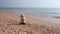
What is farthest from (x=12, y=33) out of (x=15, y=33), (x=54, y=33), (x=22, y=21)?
(x=22, y=21)

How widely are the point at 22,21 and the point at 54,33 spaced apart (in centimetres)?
410

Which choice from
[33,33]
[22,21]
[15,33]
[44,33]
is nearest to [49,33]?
[44,33]

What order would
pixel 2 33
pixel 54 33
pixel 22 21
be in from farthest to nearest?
pixel 22 21 < pixel 54 33 < pixel 2 33

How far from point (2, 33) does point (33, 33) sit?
1838 millimetres

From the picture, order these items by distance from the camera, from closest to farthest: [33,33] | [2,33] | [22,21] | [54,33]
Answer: [2,33], [33,33], [54,33], [22,21]

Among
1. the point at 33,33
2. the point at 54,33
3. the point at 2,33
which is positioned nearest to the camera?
the point at 2,33

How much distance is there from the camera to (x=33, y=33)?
28.7 feet

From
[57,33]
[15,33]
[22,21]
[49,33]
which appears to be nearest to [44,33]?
[49,33]

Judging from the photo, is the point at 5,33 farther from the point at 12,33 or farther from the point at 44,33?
the point at 44,33

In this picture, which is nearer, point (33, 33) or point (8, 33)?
point (8, 33)

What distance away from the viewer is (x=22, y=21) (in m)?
12.9

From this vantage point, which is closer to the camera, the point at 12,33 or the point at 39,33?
the point at 12,33

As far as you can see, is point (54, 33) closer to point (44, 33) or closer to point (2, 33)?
point (44, 33)

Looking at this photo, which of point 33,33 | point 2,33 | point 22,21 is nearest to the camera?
point 2,33
